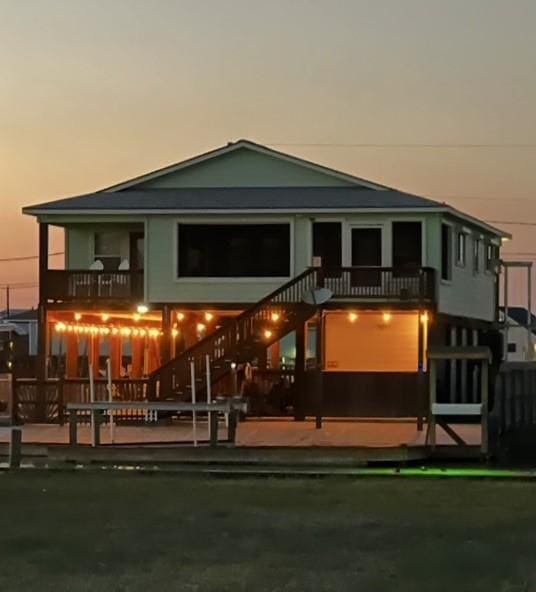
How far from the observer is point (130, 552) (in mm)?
11703

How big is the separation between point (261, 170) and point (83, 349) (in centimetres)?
1122

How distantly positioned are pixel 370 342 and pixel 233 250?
4547 millimetres

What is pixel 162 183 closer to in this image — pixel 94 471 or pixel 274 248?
pixel 274 248

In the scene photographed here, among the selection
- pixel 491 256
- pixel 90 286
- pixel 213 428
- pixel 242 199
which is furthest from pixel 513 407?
pixel 491 256

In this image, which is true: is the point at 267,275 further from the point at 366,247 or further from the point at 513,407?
the point at 513,407

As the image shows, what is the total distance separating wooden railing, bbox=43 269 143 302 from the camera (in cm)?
3206

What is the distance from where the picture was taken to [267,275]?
108 feet

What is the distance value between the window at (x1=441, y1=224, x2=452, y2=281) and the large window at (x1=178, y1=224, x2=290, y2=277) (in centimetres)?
401

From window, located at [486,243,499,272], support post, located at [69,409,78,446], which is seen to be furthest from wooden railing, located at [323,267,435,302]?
support post, located at [69,409,78,446]

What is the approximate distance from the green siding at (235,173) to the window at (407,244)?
4367mm

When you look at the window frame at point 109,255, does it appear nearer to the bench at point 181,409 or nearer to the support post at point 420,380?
the support post at point 420,380

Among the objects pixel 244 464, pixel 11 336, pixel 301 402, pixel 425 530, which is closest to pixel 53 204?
pixel 11 336

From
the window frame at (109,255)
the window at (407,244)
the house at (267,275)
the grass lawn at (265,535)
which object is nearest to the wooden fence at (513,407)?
the grass lawn at (265,535)

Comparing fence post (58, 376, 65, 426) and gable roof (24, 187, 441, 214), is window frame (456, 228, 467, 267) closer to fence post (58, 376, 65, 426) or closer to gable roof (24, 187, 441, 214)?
gable roof (24, 187, 441, 214)
